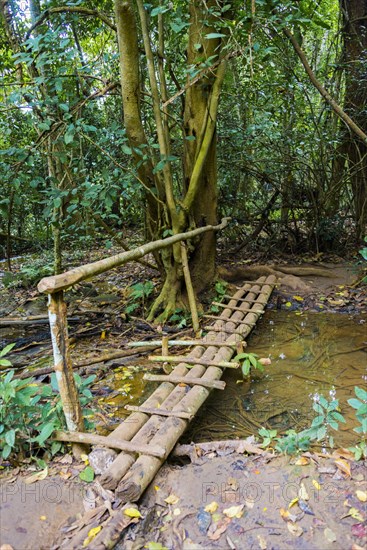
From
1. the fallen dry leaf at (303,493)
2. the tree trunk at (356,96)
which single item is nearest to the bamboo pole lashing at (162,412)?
the fallen dry leaf at (303,493)

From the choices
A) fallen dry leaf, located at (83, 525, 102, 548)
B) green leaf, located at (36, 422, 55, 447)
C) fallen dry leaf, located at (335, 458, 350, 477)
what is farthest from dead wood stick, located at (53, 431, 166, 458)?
fallen dry leaf, located at (335, 458, 350, 477)

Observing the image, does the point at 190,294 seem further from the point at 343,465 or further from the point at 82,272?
the point at 343,465

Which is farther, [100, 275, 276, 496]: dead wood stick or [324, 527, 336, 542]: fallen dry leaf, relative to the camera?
[100, 275, 276, 496]: dead wood stick

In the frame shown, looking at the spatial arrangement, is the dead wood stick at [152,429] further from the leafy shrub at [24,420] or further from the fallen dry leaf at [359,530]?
the fallen dry leaf at [359,530]

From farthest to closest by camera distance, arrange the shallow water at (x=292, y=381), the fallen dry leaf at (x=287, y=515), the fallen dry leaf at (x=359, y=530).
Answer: the shallow water at (x=292, y=381), the fallen dry leaf at (x=287, y=515), the fallen dry leaf at (x=359, y=530)

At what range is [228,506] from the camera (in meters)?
1.89

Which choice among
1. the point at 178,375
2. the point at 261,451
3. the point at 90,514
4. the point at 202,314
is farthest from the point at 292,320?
the point at 90,514

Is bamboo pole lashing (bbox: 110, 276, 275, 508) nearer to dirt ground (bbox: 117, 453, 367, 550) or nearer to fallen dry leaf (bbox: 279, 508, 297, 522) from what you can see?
dirt ground (bbox: 117, 453, 367, 550)

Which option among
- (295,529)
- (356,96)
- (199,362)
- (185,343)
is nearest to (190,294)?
(185,343)

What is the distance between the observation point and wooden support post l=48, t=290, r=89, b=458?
2006 millimetres

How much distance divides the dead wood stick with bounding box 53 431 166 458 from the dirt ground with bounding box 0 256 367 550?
5.1 inches

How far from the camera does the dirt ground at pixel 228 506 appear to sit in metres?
1.71

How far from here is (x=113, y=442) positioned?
220cm

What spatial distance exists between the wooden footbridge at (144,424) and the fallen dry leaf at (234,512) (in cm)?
42
